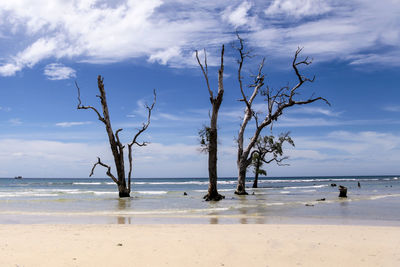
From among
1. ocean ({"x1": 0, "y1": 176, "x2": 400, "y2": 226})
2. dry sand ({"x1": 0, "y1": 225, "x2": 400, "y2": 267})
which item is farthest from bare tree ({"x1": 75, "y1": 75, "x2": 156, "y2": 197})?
dry sand ({"x1": 0, "y1": 225, "x2": 400, "y2": 267})

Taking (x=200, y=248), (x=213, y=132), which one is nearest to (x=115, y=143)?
(x=213, y=132)

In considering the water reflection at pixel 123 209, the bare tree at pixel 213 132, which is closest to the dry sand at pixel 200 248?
the water reflection at pixel 123 209

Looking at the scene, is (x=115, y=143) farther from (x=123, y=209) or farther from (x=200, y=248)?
(x=200, y=248)

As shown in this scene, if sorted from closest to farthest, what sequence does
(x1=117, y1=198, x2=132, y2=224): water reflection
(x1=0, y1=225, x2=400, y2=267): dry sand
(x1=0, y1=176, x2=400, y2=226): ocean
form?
(x1=0, y1=225, x2=400, y2=267): dry sand → (x1=117, y1=198, x2=132, y2=224): water reflection → (x1=0, y1=176, x2=400, y2=226): ocean

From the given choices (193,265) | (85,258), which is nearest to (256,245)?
(193,265)

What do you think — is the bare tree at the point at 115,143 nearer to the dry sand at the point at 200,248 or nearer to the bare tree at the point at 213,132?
the bare tree at the point at 213,132

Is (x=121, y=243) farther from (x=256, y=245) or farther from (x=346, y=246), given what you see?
(x=346, y=246)

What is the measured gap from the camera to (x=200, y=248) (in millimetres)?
6254

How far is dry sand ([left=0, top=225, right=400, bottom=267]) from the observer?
5.44m

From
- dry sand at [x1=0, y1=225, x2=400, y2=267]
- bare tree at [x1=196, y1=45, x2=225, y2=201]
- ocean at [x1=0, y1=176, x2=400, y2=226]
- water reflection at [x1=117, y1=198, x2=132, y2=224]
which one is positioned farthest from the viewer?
bare tree at [x1=196, y1=45, x2=225, y2=201]

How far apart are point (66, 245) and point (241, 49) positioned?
19.1 metres

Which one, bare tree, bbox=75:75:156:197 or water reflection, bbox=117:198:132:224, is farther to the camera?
bare tree, bbox=75:75:156:197

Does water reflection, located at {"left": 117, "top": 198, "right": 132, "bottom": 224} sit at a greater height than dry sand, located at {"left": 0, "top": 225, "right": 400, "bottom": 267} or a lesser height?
lesser

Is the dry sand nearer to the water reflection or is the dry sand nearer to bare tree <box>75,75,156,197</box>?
the water reflection
